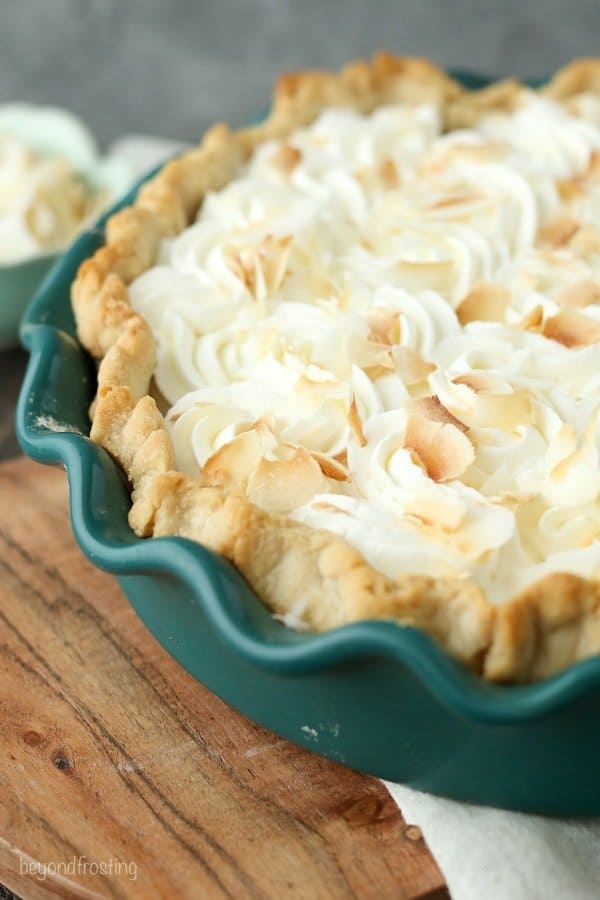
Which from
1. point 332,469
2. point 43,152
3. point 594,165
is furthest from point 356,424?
point 43,152

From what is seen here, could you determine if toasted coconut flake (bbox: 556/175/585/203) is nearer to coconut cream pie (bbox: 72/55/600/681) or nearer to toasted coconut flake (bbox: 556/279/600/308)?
coconut cream pie (bbox: 72/55/600/681)

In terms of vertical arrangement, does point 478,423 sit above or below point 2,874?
above

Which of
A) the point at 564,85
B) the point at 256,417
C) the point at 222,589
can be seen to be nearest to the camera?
the point at 222,589

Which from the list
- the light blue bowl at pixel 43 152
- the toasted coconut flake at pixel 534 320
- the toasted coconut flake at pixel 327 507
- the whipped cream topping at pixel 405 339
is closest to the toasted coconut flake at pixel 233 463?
the whipped cream topping at pixel 405 339

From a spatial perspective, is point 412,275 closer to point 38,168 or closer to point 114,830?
point 114,830

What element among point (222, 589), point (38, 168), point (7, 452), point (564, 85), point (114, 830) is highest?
point (564, 85)

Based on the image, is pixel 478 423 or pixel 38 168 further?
pixel 38 168

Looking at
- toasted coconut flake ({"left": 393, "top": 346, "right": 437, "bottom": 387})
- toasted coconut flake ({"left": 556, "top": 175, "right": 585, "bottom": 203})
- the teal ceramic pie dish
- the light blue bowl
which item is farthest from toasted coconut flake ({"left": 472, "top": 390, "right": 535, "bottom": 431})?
the light blue bowl

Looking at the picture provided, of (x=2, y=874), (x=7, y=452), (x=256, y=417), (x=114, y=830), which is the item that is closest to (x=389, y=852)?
(x=114, y=830)
